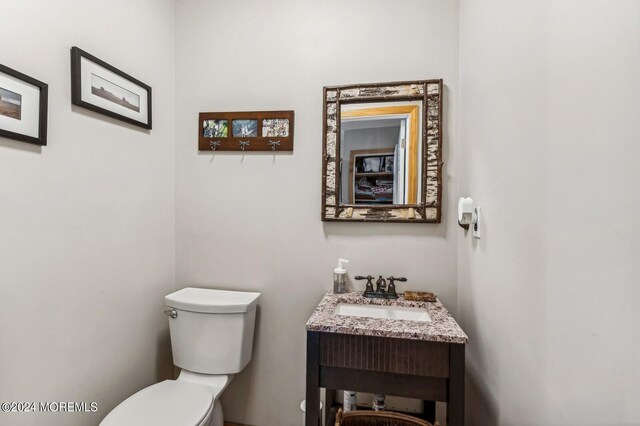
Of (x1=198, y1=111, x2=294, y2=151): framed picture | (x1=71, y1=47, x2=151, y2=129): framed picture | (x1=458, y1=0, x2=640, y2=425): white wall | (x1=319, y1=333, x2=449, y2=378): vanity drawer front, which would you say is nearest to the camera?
(x1=458, y1=0, x2=640, y2=425): white wall

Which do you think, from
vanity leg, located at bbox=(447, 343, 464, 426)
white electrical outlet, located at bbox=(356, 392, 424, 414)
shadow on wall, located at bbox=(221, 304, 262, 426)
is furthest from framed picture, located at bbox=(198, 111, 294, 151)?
white electrical outlet, located at bbox=(356, 392, 424, 414)

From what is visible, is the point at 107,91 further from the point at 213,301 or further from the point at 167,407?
the point at 167,407

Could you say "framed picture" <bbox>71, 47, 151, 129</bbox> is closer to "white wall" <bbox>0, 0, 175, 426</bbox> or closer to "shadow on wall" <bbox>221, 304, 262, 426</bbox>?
"white wall" <bbox>0, 0, 175, 426</bbox>

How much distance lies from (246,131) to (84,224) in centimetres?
92

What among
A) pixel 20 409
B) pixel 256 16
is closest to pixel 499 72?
pixel 256 16

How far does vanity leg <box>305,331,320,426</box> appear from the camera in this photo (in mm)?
1164

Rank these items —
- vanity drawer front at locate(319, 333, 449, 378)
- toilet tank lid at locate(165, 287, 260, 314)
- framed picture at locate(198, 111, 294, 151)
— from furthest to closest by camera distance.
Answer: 1. framed picture at locate(198, 111, 294, 151)
2. toilet tank lid at locate(165, 287, 260, 314)
3. vanity drawer front at locate(319, 333, 449, 378)

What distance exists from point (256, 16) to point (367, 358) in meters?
1.89

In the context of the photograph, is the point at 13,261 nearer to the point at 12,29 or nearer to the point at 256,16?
the point at 12,29

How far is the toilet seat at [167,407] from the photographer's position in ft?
3.87

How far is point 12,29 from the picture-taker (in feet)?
3.41

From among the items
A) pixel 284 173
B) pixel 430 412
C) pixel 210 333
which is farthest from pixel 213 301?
pixel 430 412

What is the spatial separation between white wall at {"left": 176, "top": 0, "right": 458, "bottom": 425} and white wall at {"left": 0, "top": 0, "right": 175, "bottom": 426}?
0.57 ft

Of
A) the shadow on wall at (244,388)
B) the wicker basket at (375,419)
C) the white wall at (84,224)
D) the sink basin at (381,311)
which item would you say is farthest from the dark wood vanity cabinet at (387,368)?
the white wall at (84,224)
